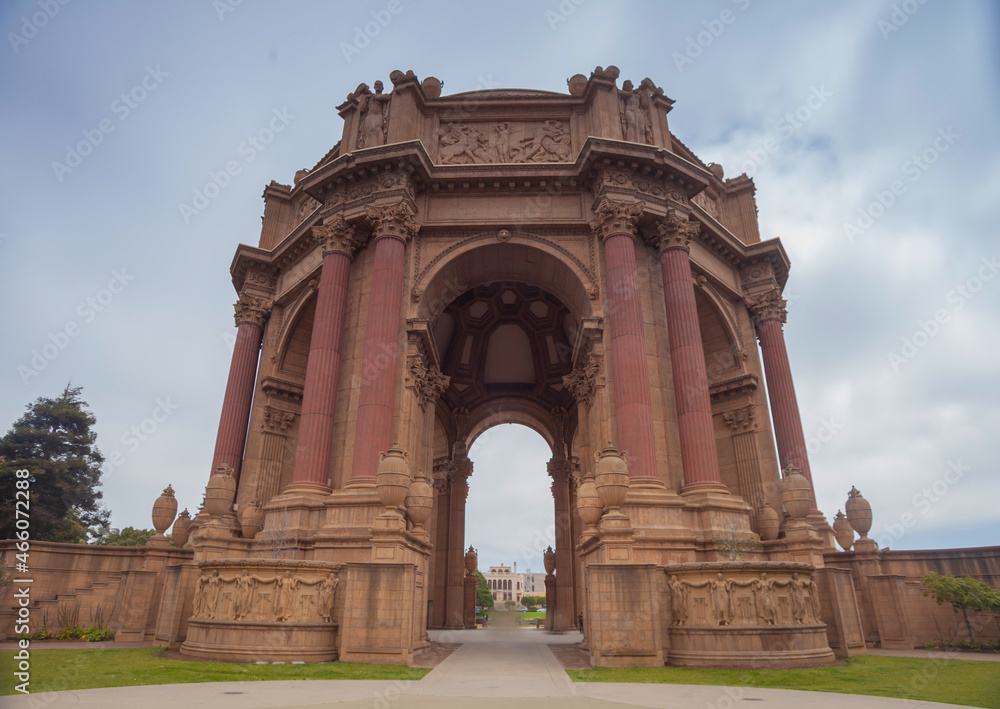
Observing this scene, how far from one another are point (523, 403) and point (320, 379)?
2565 centimetres

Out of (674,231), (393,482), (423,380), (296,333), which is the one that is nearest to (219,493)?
(393,482)

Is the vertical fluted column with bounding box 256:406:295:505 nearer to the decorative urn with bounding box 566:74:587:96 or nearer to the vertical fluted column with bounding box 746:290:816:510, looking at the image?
the decorative urn with bounding box 566:74:587:96

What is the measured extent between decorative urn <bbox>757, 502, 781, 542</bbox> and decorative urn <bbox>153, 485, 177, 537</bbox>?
23.8 m

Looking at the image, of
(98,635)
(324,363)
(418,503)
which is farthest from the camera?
(324,363)

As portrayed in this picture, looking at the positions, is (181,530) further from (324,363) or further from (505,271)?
(505,271)

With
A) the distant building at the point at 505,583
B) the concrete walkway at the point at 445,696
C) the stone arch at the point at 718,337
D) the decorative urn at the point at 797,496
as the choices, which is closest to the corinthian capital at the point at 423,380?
the concrete walkway at the point at 445,696

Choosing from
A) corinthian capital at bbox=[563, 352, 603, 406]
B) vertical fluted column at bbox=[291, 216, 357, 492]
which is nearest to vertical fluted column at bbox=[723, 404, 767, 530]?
corinthian capital at bbox=[563, 352, 603, 406]

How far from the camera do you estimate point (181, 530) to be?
23.3 metres

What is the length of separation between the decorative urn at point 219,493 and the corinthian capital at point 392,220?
1053cm

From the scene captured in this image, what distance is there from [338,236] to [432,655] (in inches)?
635

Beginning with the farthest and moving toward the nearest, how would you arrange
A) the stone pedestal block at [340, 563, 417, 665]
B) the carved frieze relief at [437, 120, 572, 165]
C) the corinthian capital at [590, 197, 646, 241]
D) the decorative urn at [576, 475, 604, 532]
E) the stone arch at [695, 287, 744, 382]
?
the stone arch at [695, 287, 744, 382] < the carved frieze relief at [437, 120, 572, 165] < the corinthian capital at [590, 197, 646, 241] < the decorative urn at [576, 475, 604, 532] < the stone pedestal block at [340, 563, 417, 665]

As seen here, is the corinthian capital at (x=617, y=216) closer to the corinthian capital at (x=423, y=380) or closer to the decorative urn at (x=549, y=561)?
the corinthian capital at (x=423, y=380)

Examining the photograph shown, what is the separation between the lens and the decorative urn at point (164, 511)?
23047mm

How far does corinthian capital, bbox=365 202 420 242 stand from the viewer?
22.9m
